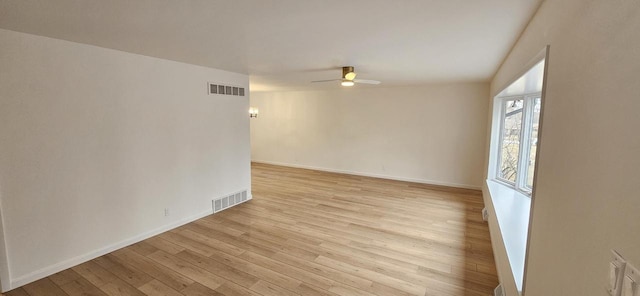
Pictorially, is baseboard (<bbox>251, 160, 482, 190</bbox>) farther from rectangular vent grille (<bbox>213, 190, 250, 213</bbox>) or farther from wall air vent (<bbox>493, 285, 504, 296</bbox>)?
wall air vent (<bbox>493, 285, 504, 296</bbox>)

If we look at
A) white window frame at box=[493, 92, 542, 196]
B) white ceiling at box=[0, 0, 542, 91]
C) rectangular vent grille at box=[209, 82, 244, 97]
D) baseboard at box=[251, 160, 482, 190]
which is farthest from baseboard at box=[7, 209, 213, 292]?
white window frame at box=[493, 92, 542, 196]

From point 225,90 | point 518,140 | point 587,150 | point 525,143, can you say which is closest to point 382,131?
point 518,140

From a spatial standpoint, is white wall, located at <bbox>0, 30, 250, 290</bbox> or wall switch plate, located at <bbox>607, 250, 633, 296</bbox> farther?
white wall, located at <bbox>0, 30, 250, 290</bbox>

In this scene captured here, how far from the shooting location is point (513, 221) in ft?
8.72

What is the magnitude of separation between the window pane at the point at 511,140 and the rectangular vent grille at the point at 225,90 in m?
4.24

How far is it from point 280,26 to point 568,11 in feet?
5.71

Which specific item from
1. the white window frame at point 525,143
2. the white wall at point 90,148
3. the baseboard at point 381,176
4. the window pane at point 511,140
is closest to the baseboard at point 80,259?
the white wall at point 90,148

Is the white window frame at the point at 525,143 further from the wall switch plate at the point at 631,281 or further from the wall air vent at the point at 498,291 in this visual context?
the wall switch plate at the point at 631,281

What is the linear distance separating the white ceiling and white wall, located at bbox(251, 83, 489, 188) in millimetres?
2504

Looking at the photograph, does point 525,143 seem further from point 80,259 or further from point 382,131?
point 80,259

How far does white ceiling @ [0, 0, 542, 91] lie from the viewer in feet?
5.65

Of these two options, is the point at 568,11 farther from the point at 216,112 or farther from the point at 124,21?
the point at 216,112

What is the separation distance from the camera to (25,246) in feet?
7.94

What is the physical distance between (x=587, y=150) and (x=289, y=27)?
1954mm
